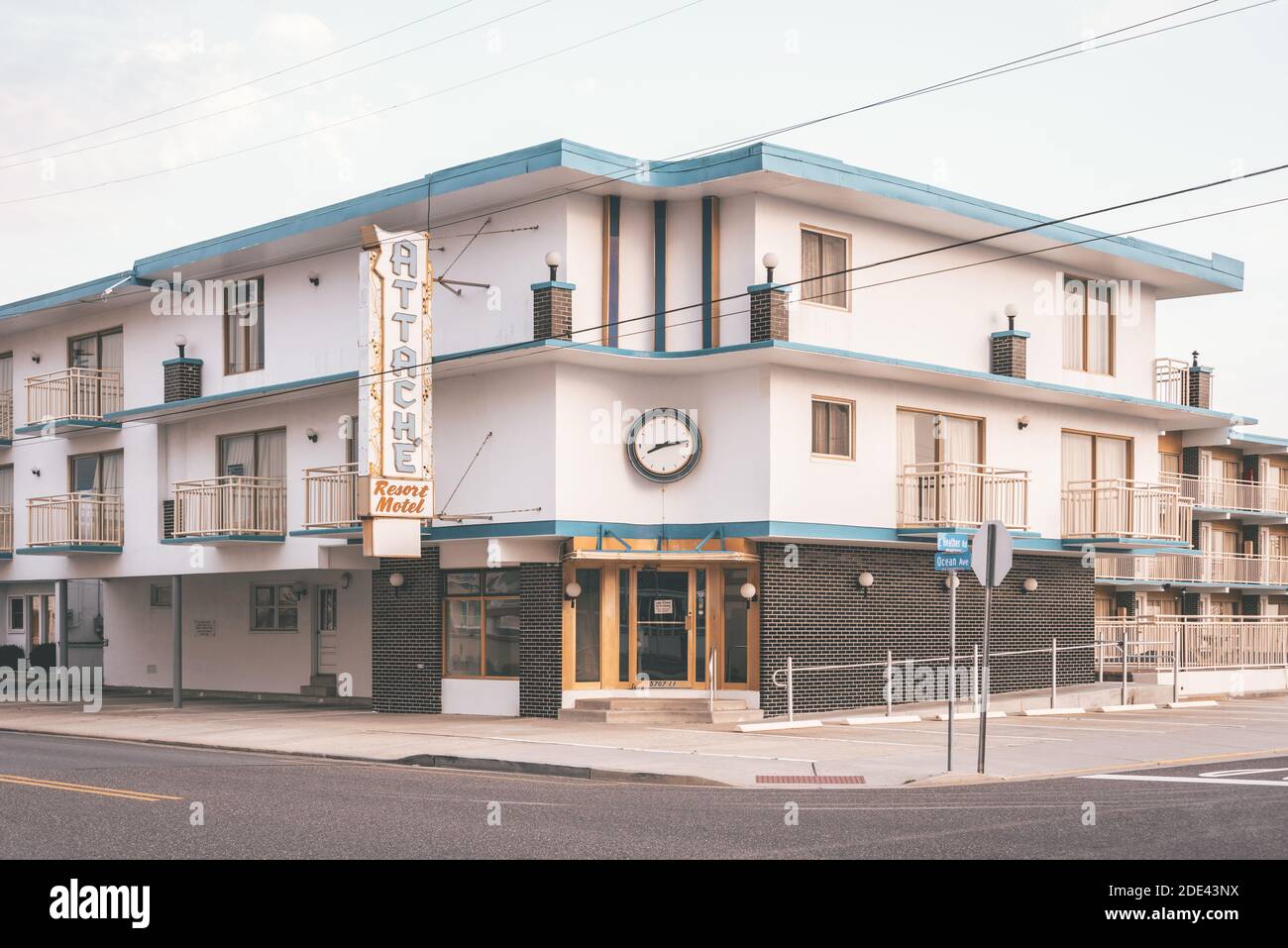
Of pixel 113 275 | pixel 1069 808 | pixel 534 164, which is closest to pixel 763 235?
pixel 534 164

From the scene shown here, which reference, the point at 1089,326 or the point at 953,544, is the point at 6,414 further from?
the point at 953,544

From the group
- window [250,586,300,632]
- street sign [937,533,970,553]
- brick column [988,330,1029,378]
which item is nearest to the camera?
street sign [937,533,970,553]

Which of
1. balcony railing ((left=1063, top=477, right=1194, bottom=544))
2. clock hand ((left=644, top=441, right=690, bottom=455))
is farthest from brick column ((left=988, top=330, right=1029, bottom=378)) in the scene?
clock hand ((left=644, top=441, right=690, bottom=455))

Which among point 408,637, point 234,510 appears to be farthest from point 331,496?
point 408,637

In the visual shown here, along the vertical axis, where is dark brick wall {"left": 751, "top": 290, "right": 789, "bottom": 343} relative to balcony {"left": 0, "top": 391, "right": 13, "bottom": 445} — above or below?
above

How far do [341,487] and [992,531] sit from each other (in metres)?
14.4

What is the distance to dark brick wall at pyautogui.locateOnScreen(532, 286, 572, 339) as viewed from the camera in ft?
80.7

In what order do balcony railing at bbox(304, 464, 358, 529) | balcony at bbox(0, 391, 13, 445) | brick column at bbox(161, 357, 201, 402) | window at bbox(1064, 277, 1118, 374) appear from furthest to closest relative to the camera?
balcony at bbox(0, 391, 13, 445) < brick column at bbox(161, 357, 201, 402) < window at bbox(1064, 277, 1118, 374) < balcony railing at bbox(304, 464, 358, 529)

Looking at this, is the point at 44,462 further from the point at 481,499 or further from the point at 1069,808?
the point at 1069,808

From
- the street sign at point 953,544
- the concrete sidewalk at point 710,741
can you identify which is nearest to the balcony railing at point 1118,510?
the concrete sidewalk at point 710,741

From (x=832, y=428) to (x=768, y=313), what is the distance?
2800 mm

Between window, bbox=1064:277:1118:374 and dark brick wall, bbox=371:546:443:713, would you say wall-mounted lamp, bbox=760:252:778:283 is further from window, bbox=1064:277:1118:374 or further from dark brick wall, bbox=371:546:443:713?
window, bbox=1064:277:1118:374
